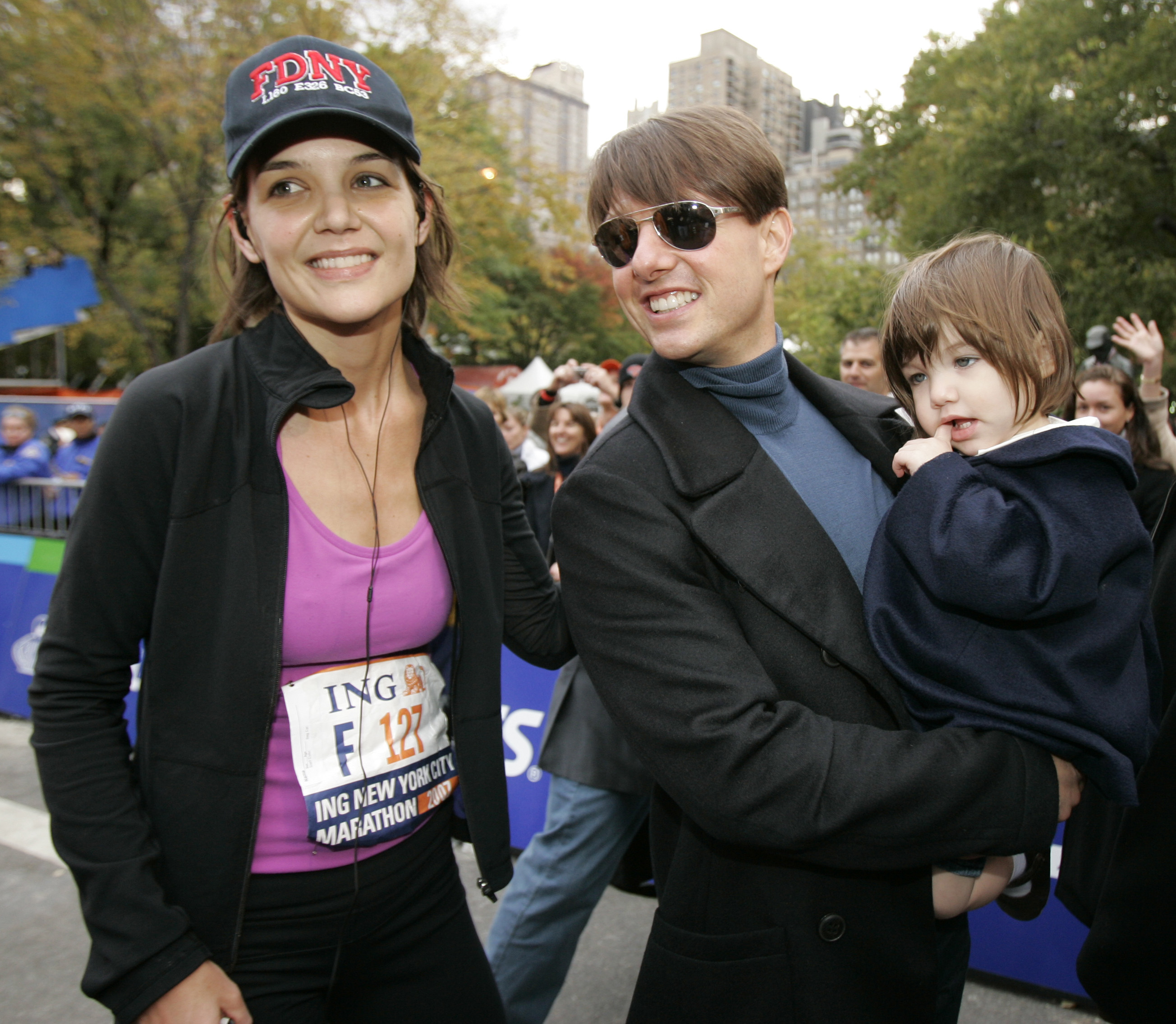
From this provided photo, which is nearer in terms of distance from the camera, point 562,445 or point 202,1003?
point 202,1003

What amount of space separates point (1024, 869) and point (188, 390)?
1.84 meters

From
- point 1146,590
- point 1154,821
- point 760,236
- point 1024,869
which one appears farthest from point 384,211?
point 1154,821

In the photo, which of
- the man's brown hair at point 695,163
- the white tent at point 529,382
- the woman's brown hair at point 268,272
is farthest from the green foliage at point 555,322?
the man's brown hair at point 695,163

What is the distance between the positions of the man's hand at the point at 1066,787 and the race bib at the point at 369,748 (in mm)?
1202

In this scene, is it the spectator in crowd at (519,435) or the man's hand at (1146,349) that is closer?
the man's hand at (1146,349)

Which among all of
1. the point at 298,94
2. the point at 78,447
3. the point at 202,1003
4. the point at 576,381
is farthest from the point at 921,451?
the point at 78,447

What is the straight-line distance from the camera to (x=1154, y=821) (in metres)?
1.73

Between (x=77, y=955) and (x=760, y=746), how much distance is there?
131 inches

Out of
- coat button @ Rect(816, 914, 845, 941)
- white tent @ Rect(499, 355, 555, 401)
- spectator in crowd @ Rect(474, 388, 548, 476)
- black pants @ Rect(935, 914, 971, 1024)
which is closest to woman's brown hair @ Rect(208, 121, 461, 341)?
coat button @ Rect(816, 914, 845, 941)

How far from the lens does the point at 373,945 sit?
1.82m

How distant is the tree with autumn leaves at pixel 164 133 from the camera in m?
14.1

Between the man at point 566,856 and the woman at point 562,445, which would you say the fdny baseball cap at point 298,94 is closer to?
the man at point 566,856

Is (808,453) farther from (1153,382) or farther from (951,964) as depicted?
(1153,382)

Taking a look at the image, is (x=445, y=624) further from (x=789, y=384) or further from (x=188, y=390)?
(x=789, y=384)
